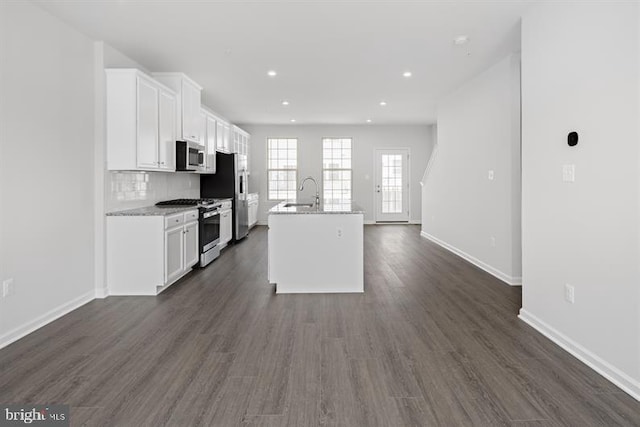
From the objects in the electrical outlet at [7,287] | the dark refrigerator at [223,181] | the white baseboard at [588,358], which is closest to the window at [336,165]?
the dark refrigerator at [223,181]

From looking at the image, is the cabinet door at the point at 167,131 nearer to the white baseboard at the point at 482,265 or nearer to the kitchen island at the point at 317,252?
the kitchen island at the point at 317,252

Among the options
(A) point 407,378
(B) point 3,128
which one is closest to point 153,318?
(B) point 3,128

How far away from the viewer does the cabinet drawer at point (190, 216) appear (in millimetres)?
4727

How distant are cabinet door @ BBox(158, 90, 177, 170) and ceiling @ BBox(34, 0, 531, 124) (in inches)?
18.9

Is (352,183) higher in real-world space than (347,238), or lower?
higher

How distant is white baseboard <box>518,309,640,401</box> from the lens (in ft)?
6.92

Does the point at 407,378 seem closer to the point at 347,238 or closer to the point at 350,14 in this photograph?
the point at 347,238

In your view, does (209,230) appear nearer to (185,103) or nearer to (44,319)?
(185,103)

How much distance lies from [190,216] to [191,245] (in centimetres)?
38

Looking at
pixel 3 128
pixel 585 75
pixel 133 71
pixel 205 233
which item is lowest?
pixel 205 233

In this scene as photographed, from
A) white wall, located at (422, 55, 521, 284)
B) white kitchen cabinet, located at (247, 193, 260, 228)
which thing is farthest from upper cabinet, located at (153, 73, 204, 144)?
white wall, located at (422, 55, 521, 284)

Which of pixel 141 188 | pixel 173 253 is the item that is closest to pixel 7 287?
pixel 173 253

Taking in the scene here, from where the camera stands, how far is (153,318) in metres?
3.36

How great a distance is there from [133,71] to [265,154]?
6.09 m
